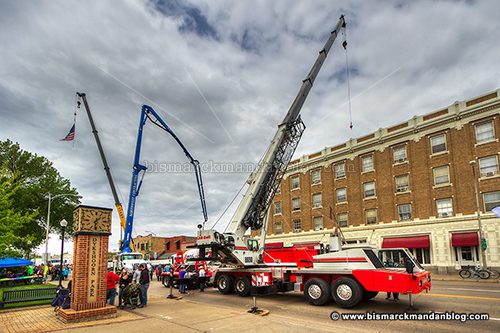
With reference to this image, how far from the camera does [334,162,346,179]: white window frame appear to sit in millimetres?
40509

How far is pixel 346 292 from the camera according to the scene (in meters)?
12.9

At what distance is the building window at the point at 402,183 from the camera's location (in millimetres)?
34562

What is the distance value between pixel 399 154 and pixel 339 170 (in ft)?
24.0

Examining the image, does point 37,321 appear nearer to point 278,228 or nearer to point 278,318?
point 278,318

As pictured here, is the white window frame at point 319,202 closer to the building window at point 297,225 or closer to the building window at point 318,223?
the building window at point 318,223

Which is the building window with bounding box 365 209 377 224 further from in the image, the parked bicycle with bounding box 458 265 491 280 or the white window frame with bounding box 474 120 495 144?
the white window frame with bounding box 474 120 495 144

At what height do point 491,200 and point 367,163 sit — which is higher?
point 367,163

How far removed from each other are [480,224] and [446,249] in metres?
4.55

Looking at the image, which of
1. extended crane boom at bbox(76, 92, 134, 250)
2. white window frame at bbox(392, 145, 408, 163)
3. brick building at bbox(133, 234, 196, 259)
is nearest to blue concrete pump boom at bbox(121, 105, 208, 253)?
extended crane boom at bbox(76, 92, 134, 250)

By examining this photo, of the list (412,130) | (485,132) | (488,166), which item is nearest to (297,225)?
(412,130)

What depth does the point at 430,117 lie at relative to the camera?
3350 cm

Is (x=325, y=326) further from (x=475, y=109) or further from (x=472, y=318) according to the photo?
(x=475, y=109)

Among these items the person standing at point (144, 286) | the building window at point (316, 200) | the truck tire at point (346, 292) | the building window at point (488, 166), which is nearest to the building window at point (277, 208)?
the building window at point (316, 200)

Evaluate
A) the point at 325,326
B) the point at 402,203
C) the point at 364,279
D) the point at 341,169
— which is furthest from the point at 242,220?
the point at 341,169
